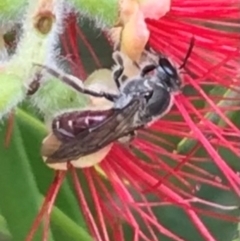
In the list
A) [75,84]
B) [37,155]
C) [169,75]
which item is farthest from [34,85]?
[37,155]

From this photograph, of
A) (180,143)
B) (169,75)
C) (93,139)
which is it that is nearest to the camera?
(93,139)

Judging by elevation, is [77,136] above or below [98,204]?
above

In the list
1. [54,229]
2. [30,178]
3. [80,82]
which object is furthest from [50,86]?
[54,229]

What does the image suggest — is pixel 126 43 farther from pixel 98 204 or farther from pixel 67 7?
pixel 98 204

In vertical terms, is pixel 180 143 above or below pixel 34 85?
below

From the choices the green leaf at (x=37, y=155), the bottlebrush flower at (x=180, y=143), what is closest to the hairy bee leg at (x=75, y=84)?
the bottlebrush flower at (x=180, y=143)

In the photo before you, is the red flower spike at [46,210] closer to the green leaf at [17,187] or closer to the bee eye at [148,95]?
the green leaf at [17,187]

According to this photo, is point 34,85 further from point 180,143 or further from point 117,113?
point 180,143
